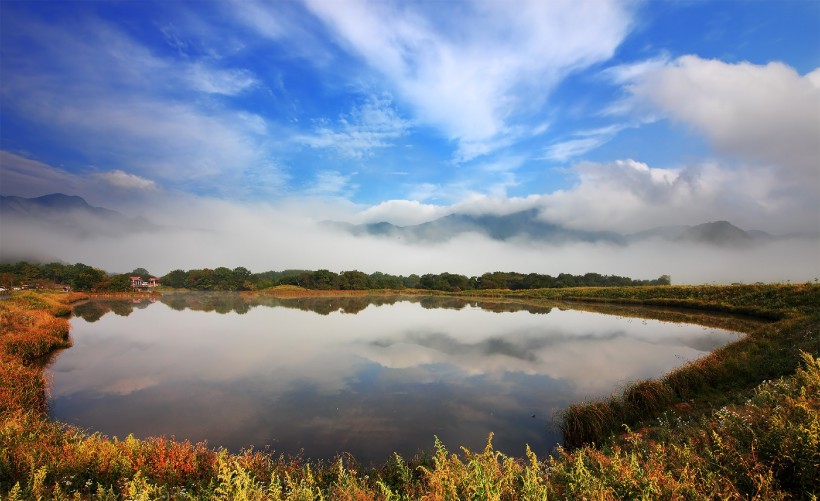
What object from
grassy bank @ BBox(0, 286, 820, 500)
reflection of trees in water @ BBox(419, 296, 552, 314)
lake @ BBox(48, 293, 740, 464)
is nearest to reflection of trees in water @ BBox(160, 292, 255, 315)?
lake @ BBox(48, 293, 740, 464)

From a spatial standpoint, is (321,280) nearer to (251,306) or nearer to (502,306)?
(251,306)

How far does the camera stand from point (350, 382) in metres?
16.4

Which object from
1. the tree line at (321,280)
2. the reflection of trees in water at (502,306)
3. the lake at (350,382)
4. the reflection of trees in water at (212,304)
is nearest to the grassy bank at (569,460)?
the lake at (350,382)

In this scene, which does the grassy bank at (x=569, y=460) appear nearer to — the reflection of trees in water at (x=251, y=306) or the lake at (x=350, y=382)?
the lake at (x=350, y=382)

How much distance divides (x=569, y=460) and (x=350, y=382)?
11.2 m

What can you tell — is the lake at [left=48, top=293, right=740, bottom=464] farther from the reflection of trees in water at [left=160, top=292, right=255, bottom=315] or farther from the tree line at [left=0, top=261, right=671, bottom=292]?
the tree line at [left=0, top=261, right=671, bottom=292]

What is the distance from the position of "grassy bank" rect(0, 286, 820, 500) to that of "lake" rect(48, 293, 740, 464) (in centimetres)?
137

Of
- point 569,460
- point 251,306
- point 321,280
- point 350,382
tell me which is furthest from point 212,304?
point 569,460

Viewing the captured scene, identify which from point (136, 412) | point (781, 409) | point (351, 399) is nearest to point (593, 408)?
point (781, 409)

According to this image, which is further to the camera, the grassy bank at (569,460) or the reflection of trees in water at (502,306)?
the reflection of trees in water at (502,306)

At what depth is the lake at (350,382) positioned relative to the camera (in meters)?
11.2

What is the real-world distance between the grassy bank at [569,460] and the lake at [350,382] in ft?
4.48

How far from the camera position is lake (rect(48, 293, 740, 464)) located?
11.2m

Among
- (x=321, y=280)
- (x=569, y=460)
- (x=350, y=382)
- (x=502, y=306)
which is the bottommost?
(x=502, y=306)
